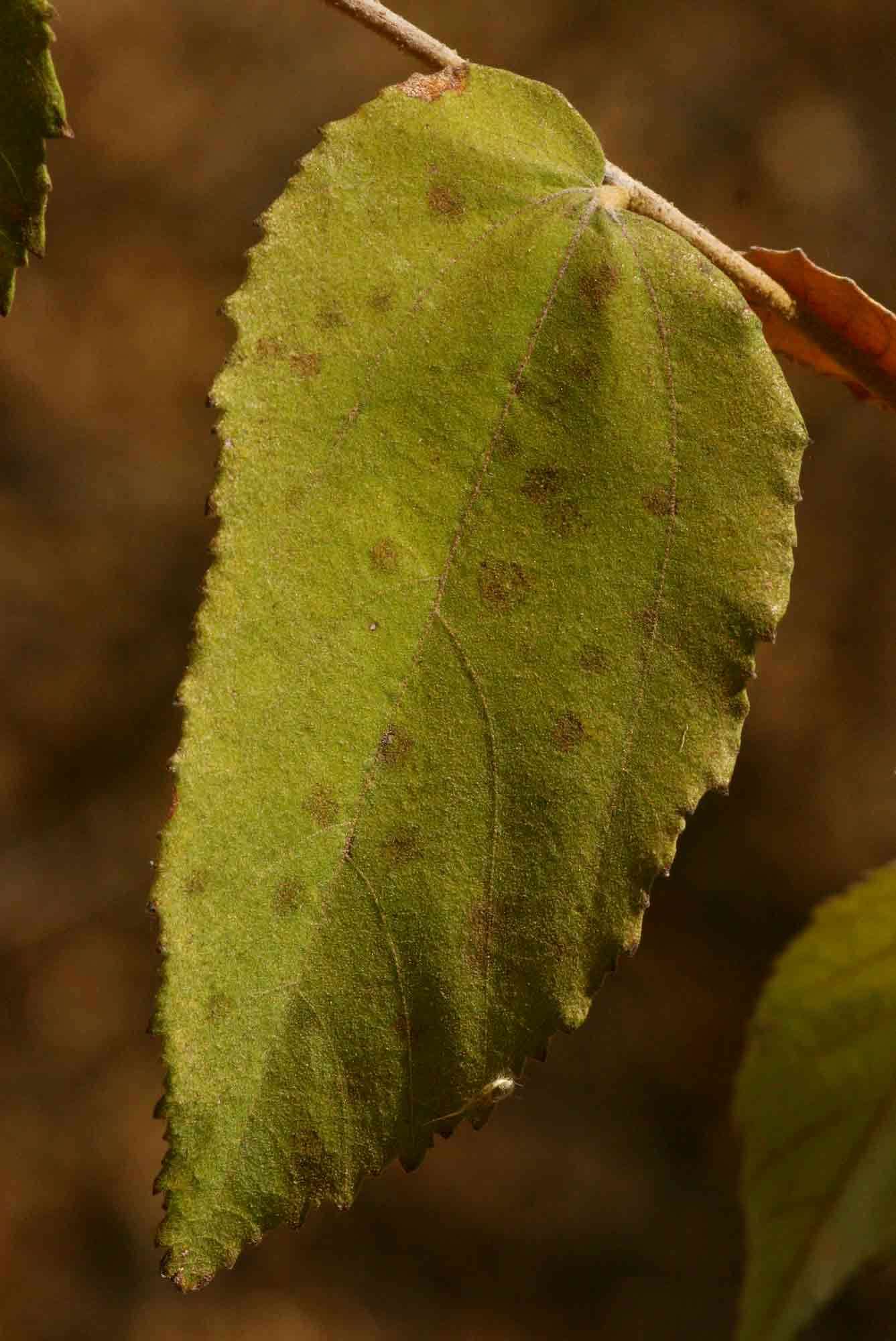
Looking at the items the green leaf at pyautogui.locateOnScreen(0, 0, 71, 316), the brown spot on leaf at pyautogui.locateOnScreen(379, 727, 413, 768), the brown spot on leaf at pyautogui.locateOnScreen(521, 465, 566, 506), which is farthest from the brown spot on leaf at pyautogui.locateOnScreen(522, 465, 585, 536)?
the green leaf at pyautogui.locateOnScreen(0, 0, 71, 316)

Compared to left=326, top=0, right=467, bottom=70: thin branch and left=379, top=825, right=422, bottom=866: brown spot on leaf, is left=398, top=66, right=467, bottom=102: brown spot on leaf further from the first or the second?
left=379, top=825, right=422, bottom=866: brown spot on leaf

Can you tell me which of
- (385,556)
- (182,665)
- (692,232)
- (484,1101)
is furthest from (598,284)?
(182,665)

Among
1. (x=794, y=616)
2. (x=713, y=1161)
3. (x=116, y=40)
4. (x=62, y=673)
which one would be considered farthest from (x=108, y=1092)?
(x=116, y=40)

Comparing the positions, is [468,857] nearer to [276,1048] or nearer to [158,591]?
[276,1048]

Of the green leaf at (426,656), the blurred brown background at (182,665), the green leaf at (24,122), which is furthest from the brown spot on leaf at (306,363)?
the blurred brown background at (182,665)

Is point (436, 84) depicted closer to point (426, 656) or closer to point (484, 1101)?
point (426, 656)

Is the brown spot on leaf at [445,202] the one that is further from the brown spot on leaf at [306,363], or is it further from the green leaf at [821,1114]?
the green leaf at [821,1114]
